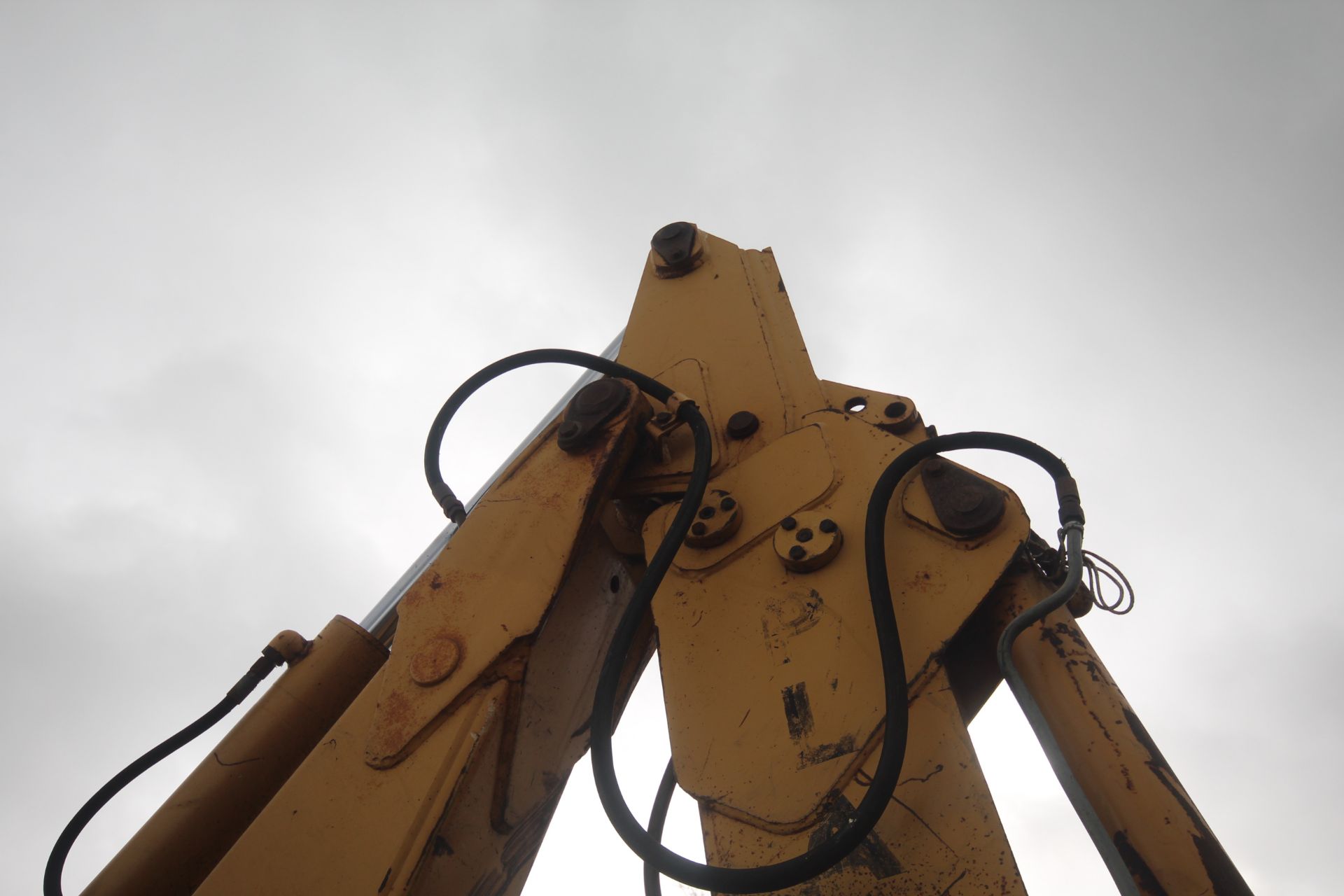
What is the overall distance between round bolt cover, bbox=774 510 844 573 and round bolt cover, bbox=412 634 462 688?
522 mm

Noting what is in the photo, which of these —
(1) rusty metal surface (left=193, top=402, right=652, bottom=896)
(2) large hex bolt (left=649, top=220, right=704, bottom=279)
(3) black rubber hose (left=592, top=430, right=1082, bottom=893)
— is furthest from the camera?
(2) large hex bolt (left=649, top=220, right=704, bottom=279)

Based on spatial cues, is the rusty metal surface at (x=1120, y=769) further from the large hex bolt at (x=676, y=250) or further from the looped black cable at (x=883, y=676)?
the large hex bolt at (x=676, y=250)

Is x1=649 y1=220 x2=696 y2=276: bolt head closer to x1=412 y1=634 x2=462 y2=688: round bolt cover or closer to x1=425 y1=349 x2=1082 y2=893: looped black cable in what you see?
x1=425 y1=349 x2=1082 y2=893: looped black cable

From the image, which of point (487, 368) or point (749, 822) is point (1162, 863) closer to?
point (749, 822)

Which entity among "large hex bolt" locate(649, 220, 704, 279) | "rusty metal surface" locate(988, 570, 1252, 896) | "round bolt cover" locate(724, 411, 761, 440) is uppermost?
"large hex bolt" locate(649, 220, 704, 279)

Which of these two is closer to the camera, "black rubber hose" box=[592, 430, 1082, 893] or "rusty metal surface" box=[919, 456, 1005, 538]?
"black rubber hose" box=[592, 430, 1082, 893]

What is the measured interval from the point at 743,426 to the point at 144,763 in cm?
127

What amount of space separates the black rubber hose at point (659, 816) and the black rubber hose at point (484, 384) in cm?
63

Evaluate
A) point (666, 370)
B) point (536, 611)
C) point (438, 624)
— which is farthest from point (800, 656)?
point (666, 370)

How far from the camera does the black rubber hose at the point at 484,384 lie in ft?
5.02

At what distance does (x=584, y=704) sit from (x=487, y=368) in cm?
67

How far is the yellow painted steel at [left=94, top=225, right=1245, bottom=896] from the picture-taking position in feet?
3.26

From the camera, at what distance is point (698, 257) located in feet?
6.58

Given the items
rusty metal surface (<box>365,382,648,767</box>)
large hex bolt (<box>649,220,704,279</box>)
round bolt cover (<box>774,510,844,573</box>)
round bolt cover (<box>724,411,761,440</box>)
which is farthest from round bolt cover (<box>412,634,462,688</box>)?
large hex bolt (<box>649,220,704,279</box>)
